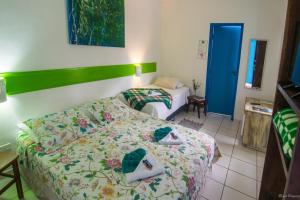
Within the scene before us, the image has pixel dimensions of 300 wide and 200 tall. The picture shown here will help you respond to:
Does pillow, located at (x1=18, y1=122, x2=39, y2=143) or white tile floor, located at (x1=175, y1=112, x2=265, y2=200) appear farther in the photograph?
white tile floor, located at (x1=175, y1=112, x2=265, y2=200)

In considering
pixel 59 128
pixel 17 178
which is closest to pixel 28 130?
pixel 59 128

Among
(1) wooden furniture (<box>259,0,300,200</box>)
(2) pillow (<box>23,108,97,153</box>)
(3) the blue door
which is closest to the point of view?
(1) wooden furniture (<box>259,0,300,200</box>)

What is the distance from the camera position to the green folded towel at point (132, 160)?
1.49 m

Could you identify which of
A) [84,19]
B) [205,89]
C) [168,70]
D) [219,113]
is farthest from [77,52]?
[219,113]

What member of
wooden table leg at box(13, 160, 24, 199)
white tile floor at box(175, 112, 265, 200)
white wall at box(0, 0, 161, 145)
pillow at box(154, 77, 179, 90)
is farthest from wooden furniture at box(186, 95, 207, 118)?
wooden table leg at box(13, 160, 24, 199)

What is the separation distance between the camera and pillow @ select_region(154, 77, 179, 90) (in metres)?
4.24

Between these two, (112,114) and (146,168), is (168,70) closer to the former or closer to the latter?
(112,114)

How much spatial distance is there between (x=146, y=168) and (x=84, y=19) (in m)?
2.18

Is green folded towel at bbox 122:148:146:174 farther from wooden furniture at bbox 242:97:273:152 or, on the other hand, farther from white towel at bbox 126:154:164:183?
wooden furniture at bbox 242:97:273:152

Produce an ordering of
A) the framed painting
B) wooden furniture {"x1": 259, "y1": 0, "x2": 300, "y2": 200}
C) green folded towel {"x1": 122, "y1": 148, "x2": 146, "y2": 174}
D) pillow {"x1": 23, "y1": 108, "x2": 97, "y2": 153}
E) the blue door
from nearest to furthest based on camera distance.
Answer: wooden furniture {"x1": 259, "y1": 0, "x2": 300, "y2": 200} < green folded towel {"x1": 122, "y1": 148, "x2": 146, "y2": 174} < pillow {"x1": 23, "y1": 108, "x2": 97, "y2": 153} < the framed painting < the blue door

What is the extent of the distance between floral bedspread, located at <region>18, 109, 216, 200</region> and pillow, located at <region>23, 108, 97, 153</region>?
8 centimetres

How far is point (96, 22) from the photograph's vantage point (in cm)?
275

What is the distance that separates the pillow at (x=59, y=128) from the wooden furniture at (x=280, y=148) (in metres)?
1.81

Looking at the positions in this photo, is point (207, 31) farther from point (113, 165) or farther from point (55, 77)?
point (113, 165)
